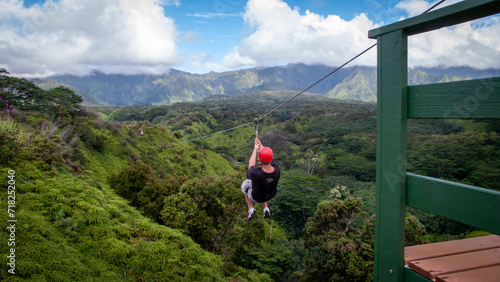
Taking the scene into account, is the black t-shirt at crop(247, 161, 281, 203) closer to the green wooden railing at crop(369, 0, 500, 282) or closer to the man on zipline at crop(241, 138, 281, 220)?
the man on zipline at crop(241, 138, 281, 220)

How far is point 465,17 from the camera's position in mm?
1300

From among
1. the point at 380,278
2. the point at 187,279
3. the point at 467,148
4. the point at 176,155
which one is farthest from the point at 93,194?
the point at 467,148

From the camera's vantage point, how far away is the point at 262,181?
3711 mm

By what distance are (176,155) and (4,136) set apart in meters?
20.8

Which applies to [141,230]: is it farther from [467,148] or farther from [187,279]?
[467,148]

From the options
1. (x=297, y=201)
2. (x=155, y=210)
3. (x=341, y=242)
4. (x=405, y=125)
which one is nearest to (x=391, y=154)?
(x=405, y=125)

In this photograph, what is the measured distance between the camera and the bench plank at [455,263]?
4.64 ft

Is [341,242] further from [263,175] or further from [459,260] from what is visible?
[459,260]

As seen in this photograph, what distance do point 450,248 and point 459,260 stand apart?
0.20m

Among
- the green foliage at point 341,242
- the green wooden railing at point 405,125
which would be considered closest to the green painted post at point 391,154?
the green wooden railing at point 405,125

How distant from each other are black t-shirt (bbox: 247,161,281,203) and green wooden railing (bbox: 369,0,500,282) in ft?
7.17

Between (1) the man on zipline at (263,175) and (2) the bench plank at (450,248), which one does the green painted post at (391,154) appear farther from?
(1) the man on zipline at (263,175)

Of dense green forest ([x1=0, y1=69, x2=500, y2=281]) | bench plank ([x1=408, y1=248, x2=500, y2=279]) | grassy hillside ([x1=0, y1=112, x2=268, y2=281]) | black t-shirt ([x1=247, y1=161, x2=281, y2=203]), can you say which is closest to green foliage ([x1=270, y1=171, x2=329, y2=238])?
dense green forest ([x1=0, y1=69, x2=500, y2=281])

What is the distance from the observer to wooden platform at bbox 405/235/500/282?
54.0 inches
